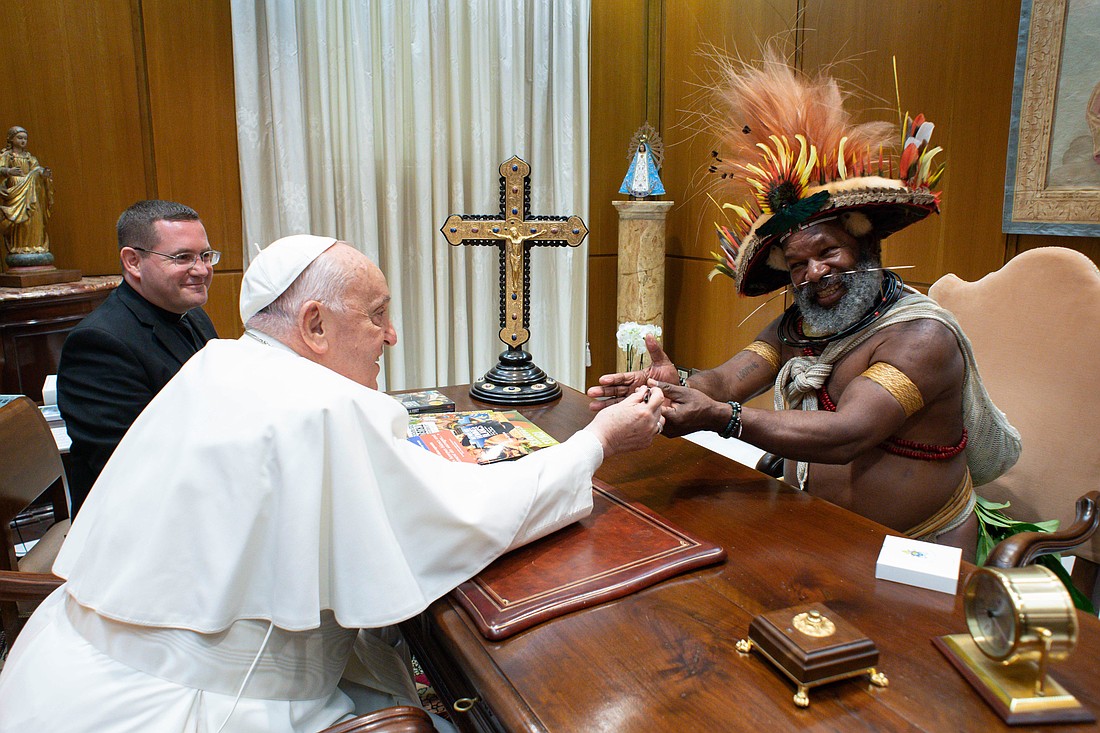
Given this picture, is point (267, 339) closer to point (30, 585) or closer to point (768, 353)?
point (30, 585)

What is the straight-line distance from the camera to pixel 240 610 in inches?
49.6

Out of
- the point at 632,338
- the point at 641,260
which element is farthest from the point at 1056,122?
the point at 641,260

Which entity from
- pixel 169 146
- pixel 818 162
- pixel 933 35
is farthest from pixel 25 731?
pixel 933 35

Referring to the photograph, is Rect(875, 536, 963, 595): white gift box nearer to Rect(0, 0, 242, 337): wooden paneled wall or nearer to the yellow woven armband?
the yellow woven armband

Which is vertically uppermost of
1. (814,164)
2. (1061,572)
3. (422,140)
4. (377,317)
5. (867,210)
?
(422,140)

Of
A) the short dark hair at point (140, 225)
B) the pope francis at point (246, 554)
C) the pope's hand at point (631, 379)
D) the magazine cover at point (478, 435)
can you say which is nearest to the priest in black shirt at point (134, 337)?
the short dark hair at point (140, 225)

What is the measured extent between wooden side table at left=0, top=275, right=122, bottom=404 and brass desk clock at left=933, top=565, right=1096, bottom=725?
4043mm

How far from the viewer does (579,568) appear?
1.37 meters

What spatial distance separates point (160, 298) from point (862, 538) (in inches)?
90.8

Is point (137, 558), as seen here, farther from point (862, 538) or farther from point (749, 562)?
point (862, 538)

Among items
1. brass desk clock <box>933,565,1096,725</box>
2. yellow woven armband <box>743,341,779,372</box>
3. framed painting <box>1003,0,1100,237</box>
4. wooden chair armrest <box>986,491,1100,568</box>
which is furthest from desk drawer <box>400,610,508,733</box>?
framed painting <box>1003,0,1100,237</box>

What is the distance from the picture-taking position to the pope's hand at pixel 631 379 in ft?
6.98

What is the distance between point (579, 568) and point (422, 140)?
425 centimetres

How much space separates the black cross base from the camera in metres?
2.59
